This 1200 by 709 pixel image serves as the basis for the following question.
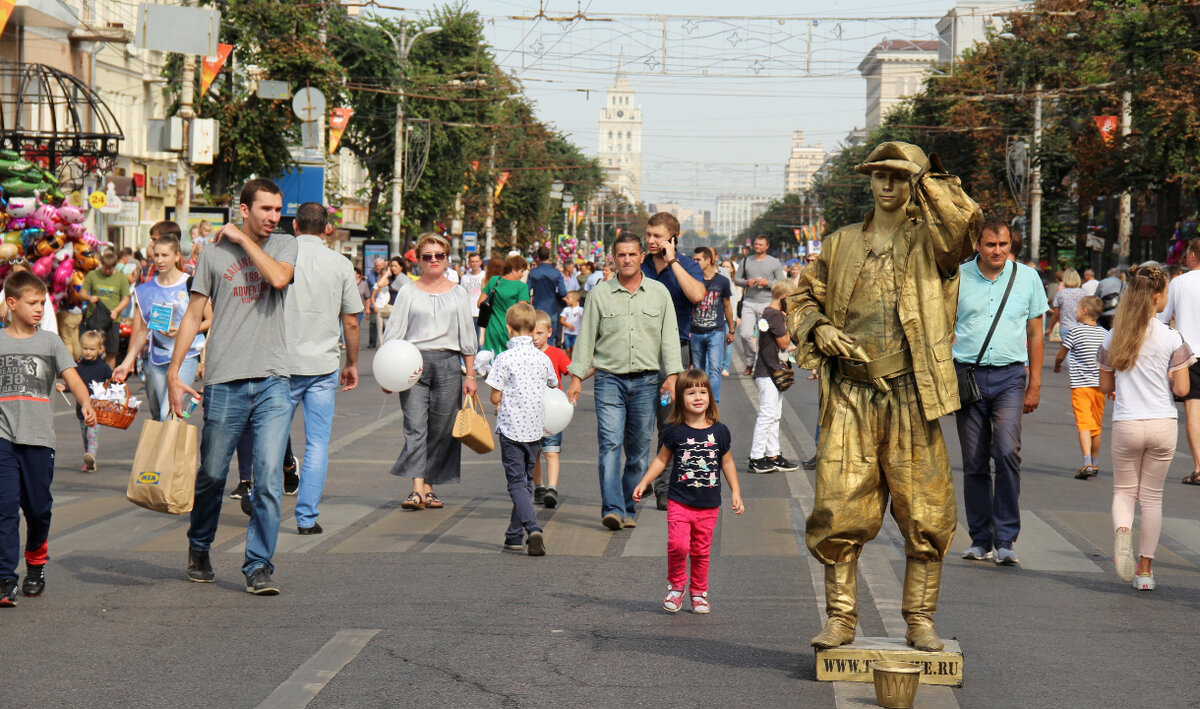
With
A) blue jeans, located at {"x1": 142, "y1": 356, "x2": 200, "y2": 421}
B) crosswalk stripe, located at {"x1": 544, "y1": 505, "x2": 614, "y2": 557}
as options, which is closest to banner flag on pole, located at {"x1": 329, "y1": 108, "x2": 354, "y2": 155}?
blue jeans, located at {"x1": 142, "y1": 356, "x2": 200, "y2": 421}

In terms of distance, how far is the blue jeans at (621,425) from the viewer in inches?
375

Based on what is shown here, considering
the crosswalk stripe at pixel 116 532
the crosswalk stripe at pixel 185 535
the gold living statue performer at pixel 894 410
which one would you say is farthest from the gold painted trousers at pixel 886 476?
the crosswalk stripe at pixel 116 532

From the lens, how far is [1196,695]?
5.64 meters

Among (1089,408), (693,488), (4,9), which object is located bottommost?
(1089,408)

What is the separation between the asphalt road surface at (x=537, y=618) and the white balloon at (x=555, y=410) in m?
0.69

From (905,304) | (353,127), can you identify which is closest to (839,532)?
(905,304)

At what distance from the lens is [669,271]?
1040 centimetres

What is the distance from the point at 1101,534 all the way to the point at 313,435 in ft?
16.0

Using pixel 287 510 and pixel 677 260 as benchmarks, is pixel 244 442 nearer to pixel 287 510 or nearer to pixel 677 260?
pixel 287 510

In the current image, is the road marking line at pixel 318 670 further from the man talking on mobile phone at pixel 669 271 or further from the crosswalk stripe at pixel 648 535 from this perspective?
the man talking on mobile phone at pixel 669 271

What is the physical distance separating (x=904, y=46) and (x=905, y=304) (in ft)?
517

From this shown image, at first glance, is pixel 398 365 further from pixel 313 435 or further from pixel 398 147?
pixel 398 147

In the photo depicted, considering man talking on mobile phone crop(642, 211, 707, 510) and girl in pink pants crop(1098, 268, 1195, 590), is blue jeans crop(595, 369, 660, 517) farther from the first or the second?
girl in pink pants crop(1098, 268, 1195, 590)

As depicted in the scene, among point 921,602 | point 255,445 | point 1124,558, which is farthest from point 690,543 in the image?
point 1124,558
